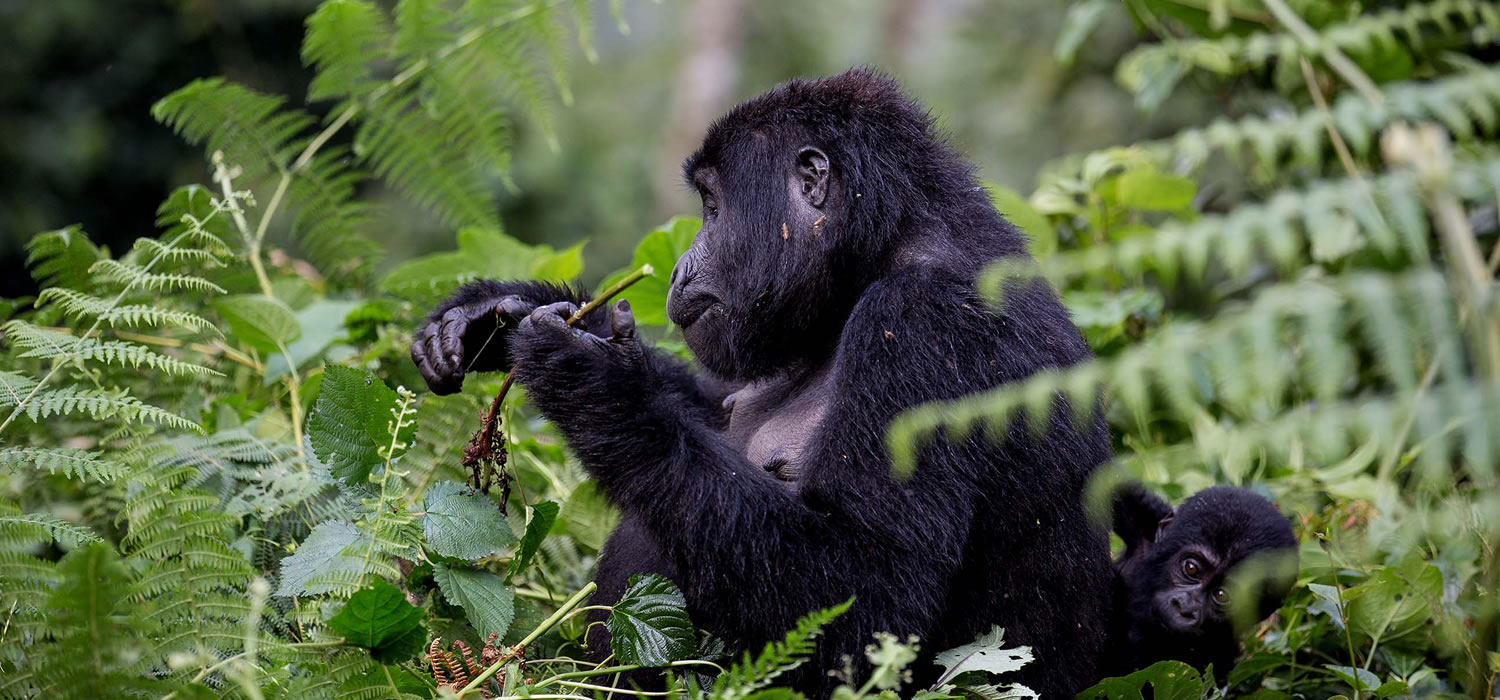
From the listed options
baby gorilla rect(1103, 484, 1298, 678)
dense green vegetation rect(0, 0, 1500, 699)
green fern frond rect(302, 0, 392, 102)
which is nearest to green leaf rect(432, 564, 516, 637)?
dense green vegetation rect(0, 0, 1500, 699)

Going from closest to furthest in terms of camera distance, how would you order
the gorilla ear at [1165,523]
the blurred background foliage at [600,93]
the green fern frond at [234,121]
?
1. the gorilla ear at [1165,523]
2. the green fern frond at [234,121]
3. the blurred background foliage at [600,93]

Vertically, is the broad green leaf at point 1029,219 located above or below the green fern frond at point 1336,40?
below

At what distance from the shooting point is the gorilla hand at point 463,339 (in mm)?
2582

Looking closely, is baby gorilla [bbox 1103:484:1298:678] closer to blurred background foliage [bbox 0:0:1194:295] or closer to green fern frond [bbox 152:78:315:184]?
green fern frond [bbox 152:78:315:184]

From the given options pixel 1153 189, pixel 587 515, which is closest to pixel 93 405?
pixel 587 515

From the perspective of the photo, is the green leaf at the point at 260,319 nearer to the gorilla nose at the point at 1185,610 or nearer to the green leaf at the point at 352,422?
the green leaf at the point at 352,422

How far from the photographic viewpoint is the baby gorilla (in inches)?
115

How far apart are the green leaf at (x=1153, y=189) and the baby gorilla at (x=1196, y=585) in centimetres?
125

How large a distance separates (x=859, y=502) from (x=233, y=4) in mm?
8820

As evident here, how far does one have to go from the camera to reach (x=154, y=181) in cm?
892

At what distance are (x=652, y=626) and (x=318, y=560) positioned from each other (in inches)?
25.3

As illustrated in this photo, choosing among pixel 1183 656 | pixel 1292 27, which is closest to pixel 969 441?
pixel 1183 656

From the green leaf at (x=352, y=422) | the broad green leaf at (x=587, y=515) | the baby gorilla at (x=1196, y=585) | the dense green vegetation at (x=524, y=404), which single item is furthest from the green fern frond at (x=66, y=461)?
the baby gorilla at (x=1196, y=585)

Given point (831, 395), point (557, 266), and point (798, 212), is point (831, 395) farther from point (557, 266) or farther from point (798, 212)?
point (557, 266)
